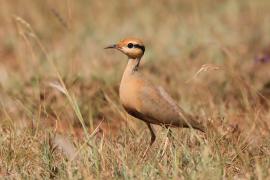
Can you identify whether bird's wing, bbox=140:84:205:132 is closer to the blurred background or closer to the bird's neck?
the bird's neck

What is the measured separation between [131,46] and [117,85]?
6.60ft

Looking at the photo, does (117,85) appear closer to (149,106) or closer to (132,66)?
(132,66)

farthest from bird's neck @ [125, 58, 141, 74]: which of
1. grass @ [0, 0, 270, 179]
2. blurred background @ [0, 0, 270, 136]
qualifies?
blurred background @ [0, 0, 270, 136]

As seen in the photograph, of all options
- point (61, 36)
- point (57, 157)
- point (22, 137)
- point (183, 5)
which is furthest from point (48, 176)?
point (183, 5)

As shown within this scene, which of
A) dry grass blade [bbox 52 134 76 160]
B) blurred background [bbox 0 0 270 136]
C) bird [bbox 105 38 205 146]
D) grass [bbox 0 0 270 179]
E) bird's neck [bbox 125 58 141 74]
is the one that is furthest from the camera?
blurred background [bbox 0 0 270 136]

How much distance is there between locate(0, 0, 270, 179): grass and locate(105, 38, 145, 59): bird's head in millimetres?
417

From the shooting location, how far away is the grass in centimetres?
401

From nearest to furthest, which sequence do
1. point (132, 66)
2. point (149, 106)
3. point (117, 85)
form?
1. point (149, 106)
2. point (132, 66)
3. point (117, 85)

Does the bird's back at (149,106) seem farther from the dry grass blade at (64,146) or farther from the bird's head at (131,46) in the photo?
the dry grass blade at (64,146)

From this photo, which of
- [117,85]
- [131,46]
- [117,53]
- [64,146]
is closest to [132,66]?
[131,46]

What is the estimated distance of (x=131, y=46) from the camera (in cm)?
488

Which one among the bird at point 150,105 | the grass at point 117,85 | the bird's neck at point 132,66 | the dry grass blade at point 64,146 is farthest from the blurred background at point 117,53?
the dry grass blade at point 64,146

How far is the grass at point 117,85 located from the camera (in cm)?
401

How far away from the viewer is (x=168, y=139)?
4.34 m
